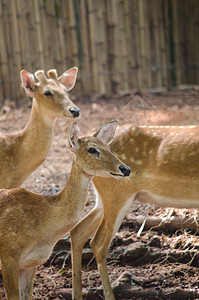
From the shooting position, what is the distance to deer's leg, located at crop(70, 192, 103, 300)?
4723 mm

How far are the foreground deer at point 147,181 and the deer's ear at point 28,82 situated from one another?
4.40 ft

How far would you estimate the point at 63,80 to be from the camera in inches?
239

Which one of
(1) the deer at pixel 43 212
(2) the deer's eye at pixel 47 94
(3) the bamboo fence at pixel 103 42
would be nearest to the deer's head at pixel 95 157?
(1) the deer at pixel 43 212

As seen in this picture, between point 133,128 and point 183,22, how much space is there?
8.29 metres

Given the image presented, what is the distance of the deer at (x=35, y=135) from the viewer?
5270mm

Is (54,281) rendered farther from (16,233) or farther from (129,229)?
(16,233)

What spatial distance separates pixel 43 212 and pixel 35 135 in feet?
5.69

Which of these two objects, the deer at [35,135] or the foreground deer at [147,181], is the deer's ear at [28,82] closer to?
the deer at [35,135]

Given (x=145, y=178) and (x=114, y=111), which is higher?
(x=145, y=178)

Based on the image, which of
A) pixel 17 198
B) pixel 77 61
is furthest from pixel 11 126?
pixel 17 198

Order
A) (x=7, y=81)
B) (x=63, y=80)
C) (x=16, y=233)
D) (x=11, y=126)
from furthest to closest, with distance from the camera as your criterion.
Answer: (x=7, y=81) → (x=11, y=126) → (x=63, y=80) → (x=16, y=233)

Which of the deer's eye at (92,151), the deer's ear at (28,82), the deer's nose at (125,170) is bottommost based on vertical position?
the deer's nose at (125,170)

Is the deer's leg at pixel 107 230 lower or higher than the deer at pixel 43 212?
lower

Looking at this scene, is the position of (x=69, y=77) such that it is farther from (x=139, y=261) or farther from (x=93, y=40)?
(x=93, y=40)
